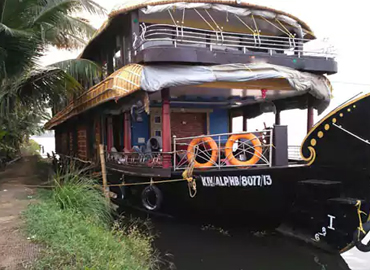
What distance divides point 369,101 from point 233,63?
9.88 ft

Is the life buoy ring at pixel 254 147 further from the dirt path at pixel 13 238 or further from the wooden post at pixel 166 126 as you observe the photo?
the dirt path at pixel 13 238

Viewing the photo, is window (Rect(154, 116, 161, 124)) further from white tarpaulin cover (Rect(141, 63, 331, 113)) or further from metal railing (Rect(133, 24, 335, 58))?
white tarpaulin cover (Rect(141, 63, 331, 113))

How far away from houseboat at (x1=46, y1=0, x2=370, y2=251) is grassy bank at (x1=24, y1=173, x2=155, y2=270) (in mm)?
1813

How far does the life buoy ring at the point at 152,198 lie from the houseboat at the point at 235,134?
3cm

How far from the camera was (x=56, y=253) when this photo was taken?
12.9 feet

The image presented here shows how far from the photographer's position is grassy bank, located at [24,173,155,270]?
150 inches

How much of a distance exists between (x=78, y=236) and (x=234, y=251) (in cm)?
298

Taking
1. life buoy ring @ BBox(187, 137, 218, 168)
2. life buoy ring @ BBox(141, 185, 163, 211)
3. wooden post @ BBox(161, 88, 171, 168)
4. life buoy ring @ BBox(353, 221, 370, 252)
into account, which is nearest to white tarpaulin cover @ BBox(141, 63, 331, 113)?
wooden post @ BBox(161, 88, 171, 168)

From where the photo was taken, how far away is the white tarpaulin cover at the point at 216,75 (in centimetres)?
671

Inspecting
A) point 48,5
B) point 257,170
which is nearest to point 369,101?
point 257,170

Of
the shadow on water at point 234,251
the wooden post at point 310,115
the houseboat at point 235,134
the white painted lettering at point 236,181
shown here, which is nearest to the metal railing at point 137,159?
the houseboat at point 235,134

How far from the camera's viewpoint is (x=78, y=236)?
447cm

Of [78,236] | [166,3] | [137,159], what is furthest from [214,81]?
[78,236]

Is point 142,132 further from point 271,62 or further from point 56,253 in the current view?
point 56,253
